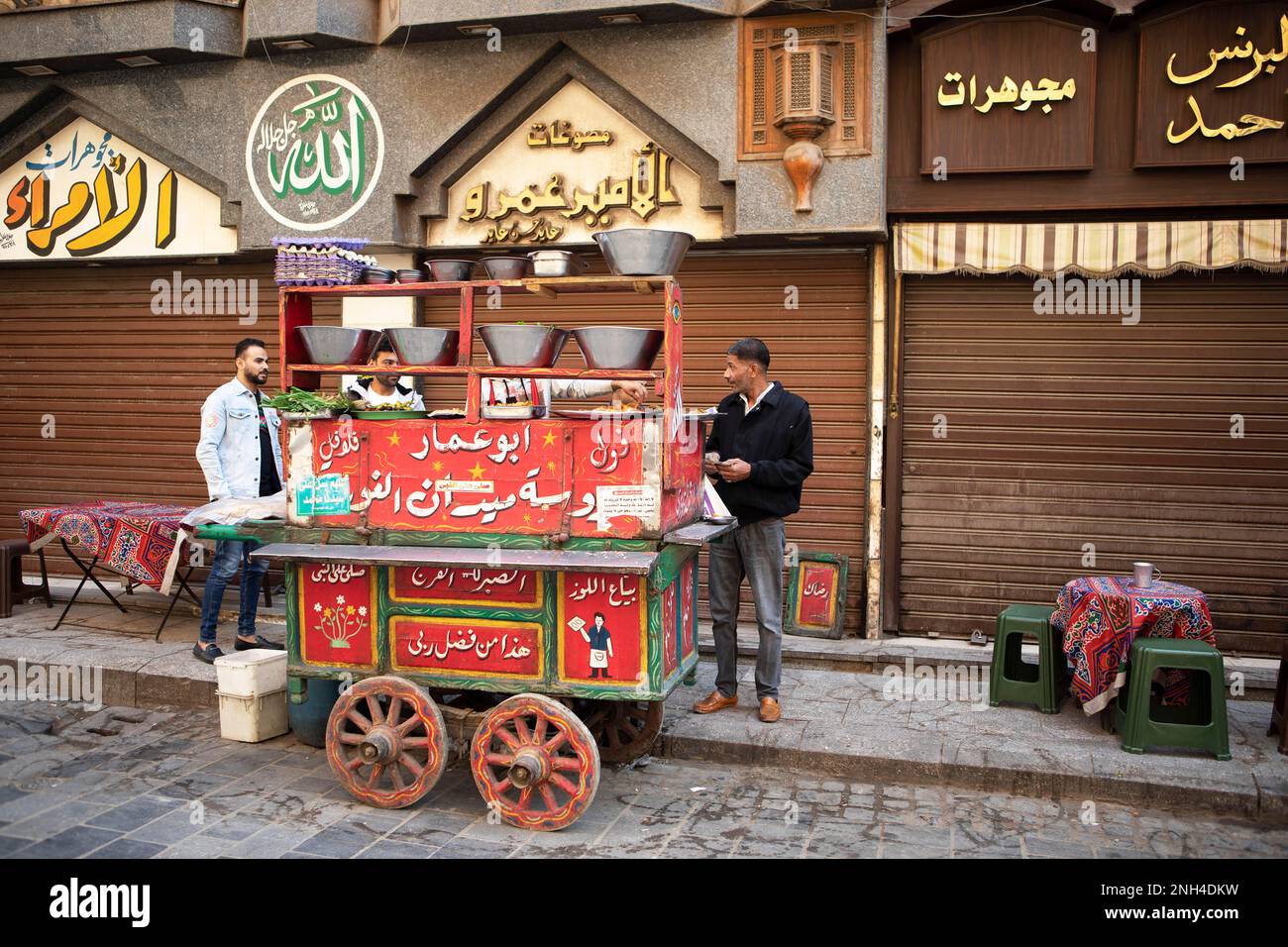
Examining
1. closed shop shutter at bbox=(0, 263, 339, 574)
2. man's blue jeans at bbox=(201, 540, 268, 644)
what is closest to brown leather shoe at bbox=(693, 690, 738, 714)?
man's blue jeans at bbox=(201, 540, 268, 644)

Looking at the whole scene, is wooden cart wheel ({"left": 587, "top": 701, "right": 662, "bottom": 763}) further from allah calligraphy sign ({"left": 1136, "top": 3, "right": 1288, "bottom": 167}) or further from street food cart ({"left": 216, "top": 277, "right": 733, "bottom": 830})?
allah calligraphy sign ({"left": 1136, "top": 3, "right": 1288, "bottom": 167})

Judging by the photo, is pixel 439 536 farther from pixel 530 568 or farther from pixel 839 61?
pixel 839 61

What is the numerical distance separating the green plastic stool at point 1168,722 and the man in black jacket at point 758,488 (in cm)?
182

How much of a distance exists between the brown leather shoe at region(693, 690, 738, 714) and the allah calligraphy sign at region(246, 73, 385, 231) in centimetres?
478

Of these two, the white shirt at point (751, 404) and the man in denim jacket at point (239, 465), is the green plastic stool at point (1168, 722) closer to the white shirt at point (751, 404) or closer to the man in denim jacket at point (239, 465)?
the white shirt at point (751, 404)

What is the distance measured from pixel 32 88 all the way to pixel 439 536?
7.12 meters

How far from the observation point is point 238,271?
934 cm

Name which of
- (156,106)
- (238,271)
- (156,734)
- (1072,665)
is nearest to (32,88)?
(156,106)

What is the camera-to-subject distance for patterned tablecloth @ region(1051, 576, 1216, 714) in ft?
19.0

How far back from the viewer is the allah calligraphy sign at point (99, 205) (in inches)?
364

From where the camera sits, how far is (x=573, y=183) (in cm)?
825

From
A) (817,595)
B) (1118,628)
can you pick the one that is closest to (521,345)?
(1118,628)

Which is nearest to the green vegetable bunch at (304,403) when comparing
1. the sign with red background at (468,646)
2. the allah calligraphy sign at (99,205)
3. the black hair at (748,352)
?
the sign with red background at (468,646)

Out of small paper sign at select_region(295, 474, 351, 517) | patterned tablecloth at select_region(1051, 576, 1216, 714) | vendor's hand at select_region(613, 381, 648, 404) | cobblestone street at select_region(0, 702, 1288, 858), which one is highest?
vendor's hand at select_region(613, 381, 648, 404)
